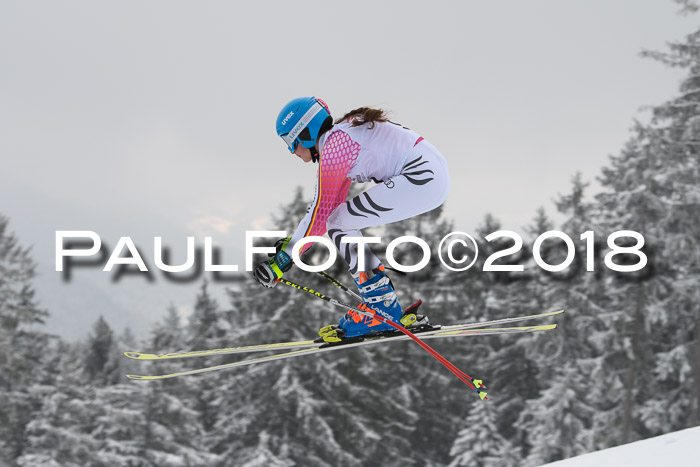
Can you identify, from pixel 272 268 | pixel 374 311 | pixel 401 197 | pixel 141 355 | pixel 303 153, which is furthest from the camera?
pixel 141 355

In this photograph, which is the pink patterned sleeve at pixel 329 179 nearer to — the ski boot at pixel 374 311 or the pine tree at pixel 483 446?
the ski boot at pixel 374 311

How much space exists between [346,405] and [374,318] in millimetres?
17465

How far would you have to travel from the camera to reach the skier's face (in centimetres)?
432

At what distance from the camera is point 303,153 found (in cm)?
435

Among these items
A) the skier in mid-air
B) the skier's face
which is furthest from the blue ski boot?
the skier's face

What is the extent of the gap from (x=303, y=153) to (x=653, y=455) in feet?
9.92

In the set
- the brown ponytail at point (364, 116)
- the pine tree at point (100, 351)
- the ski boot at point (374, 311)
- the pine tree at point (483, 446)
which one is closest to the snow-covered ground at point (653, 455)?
the ski boot at point (374, 311)

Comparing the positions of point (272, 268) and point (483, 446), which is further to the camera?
point (483, 446)

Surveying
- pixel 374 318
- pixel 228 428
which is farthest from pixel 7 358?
pixel 374 318

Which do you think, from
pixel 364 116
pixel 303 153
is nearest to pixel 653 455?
pixel 364 116

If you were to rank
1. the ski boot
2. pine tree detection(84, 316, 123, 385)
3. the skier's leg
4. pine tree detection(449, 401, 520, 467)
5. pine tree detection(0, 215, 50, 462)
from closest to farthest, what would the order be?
1. the skier's leg
2. the ski boot
3. pine tree detection(0, 215, 50, 462)
4. pine tree detection(449, 401, 520, 467)
5. pine tree detection(84, 316, 123, 385)

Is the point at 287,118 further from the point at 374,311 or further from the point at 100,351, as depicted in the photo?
the point at 100,351

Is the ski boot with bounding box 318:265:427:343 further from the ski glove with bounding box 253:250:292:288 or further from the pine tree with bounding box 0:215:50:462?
the pine tree with bounding box 0:215:50:462

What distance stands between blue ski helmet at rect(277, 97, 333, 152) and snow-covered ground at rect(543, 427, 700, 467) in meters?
2.68
